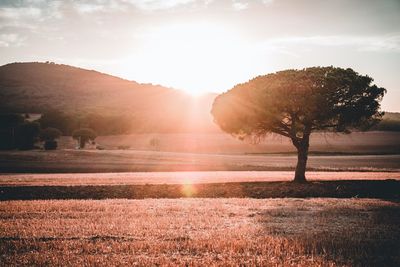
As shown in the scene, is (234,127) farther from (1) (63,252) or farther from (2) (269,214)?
(1) (63,252)

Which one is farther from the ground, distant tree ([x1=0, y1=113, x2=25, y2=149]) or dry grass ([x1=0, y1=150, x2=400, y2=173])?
distant tree ([x1=0, y1=113, x2=25, y2=149])

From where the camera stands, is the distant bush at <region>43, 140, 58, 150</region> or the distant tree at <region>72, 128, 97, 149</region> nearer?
the distant bush at <region>43, 140, 58, 150</region>

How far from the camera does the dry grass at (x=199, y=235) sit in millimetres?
9906

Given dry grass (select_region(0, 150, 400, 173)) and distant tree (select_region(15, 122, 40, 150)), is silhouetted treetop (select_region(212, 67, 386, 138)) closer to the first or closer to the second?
dry grass (select_region(0, 150, 400, 173))

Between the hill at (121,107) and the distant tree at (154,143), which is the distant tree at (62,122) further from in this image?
the distant tree at (154,143)

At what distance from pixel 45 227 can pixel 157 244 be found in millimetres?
5351

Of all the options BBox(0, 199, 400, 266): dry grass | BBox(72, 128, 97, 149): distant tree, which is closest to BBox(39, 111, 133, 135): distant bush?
BBox(72, 128, 97, 149): distant tree

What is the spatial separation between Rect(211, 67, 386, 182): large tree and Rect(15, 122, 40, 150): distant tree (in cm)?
8049

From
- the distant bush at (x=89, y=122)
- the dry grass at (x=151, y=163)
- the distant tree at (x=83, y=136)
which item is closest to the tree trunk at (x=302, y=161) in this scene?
the dry grass at (x=151, y=163)

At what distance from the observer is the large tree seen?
108ft

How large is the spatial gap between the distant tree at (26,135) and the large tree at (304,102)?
8049 centimetres

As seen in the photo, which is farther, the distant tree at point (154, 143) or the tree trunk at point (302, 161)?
the distant tree at point (154, 143)

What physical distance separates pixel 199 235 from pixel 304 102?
22.9 m

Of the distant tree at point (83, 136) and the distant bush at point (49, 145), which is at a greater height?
the distant tree at point (83, 136)
